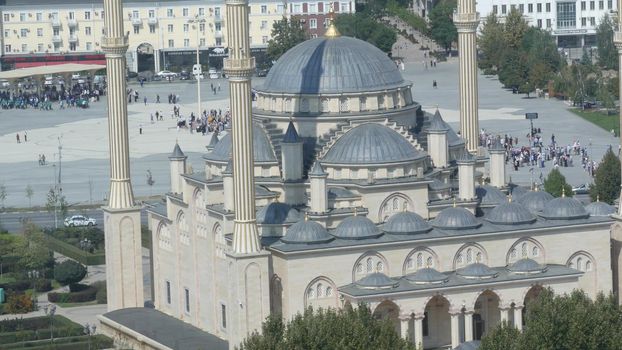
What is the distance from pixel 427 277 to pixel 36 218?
3326 centimetres

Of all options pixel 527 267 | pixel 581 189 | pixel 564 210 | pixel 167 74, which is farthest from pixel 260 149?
pixel 167 74

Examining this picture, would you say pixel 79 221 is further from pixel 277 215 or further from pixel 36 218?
pixel 277 215

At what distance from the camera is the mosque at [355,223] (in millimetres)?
67125

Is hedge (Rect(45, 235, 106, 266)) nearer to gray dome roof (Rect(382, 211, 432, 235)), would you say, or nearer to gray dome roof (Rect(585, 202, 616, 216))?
gray dome roof (Rect(382, 211, 432, 235))

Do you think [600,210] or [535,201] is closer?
[600,210]

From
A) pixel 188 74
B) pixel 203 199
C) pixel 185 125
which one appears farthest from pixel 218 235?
pixel 188 74

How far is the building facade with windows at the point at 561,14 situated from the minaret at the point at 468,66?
7961 centimetres

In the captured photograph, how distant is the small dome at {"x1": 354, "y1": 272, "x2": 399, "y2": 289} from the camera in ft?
220

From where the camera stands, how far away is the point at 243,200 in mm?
66125

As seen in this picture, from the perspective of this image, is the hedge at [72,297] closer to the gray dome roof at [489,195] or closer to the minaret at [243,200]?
the minaret at [243,200]

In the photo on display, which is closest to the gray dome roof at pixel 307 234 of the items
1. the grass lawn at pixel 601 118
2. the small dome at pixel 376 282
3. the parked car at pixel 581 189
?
the small dome at pixel 376 282

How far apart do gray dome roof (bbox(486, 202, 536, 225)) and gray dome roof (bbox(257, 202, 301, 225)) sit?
592 centimetres

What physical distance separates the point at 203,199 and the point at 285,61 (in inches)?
200

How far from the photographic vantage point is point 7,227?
95.1m
